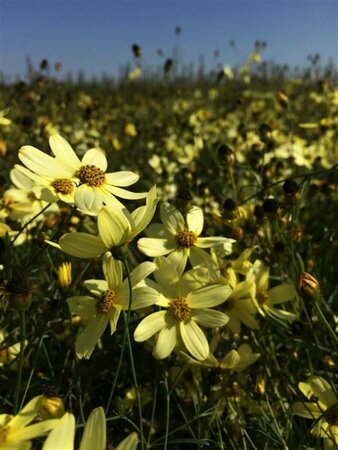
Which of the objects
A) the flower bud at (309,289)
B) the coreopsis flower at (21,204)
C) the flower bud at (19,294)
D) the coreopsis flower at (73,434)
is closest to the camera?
the coreopsis flower at (73,434)

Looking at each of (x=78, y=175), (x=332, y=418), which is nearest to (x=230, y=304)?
(x=332, y=418)

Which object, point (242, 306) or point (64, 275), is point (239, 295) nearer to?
point (242, 306)

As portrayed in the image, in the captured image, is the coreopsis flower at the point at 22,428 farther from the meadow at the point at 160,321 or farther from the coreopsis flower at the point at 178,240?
the coreopsis flower at the point at 178,240

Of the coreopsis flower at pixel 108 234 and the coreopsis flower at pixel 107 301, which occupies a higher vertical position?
the coreopsis flower at pixel 108 234

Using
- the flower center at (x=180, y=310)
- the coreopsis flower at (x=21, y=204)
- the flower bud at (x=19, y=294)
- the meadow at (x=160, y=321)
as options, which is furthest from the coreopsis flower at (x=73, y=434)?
the coreopsis flower at (x=21, y=204)

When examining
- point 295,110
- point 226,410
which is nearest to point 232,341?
point 226,410

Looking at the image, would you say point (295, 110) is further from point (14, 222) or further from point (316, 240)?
point (14, 222)

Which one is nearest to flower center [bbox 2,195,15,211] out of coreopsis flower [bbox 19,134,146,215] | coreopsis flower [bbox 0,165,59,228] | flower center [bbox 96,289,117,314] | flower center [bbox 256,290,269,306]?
coreopsis flower [bbox 0,165,59,228]
